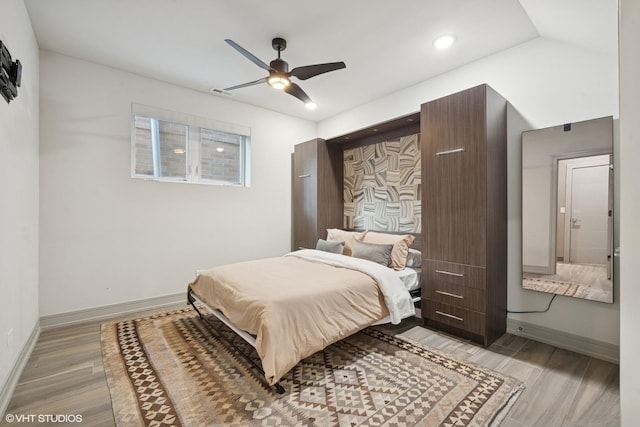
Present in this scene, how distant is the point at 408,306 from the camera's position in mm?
2770

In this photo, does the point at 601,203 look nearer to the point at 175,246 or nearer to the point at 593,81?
the point at 593,81

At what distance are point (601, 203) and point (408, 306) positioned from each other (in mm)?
1789

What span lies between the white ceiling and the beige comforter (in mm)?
2202

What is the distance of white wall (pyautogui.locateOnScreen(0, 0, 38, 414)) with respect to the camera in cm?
188

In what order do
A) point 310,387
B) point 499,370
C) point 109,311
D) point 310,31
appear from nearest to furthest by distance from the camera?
1. point 310,387
2. point 499,370
3. point 310,31
4. point 109,311

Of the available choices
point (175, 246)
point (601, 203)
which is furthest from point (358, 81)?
point (175, 246)

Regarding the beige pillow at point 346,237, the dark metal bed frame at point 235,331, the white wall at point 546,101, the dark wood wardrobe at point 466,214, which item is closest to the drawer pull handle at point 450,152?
the dark wood wardrobe at point 466,214

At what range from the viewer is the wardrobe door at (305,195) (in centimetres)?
439

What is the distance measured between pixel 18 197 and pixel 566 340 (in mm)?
4669

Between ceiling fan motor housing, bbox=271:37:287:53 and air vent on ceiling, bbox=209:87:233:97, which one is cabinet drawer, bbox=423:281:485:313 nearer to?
ceiling fan motor housing, bbox=271:37:287:53

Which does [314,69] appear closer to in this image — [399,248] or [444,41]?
[444,41]


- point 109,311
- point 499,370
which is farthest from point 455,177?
point 109,311

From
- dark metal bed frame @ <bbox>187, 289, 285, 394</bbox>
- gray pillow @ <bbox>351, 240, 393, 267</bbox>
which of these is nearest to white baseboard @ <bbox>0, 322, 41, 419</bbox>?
dark metal bed frame @ <bbox>187, 289, 285, 394</bbox>

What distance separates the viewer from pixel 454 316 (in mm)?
2748
